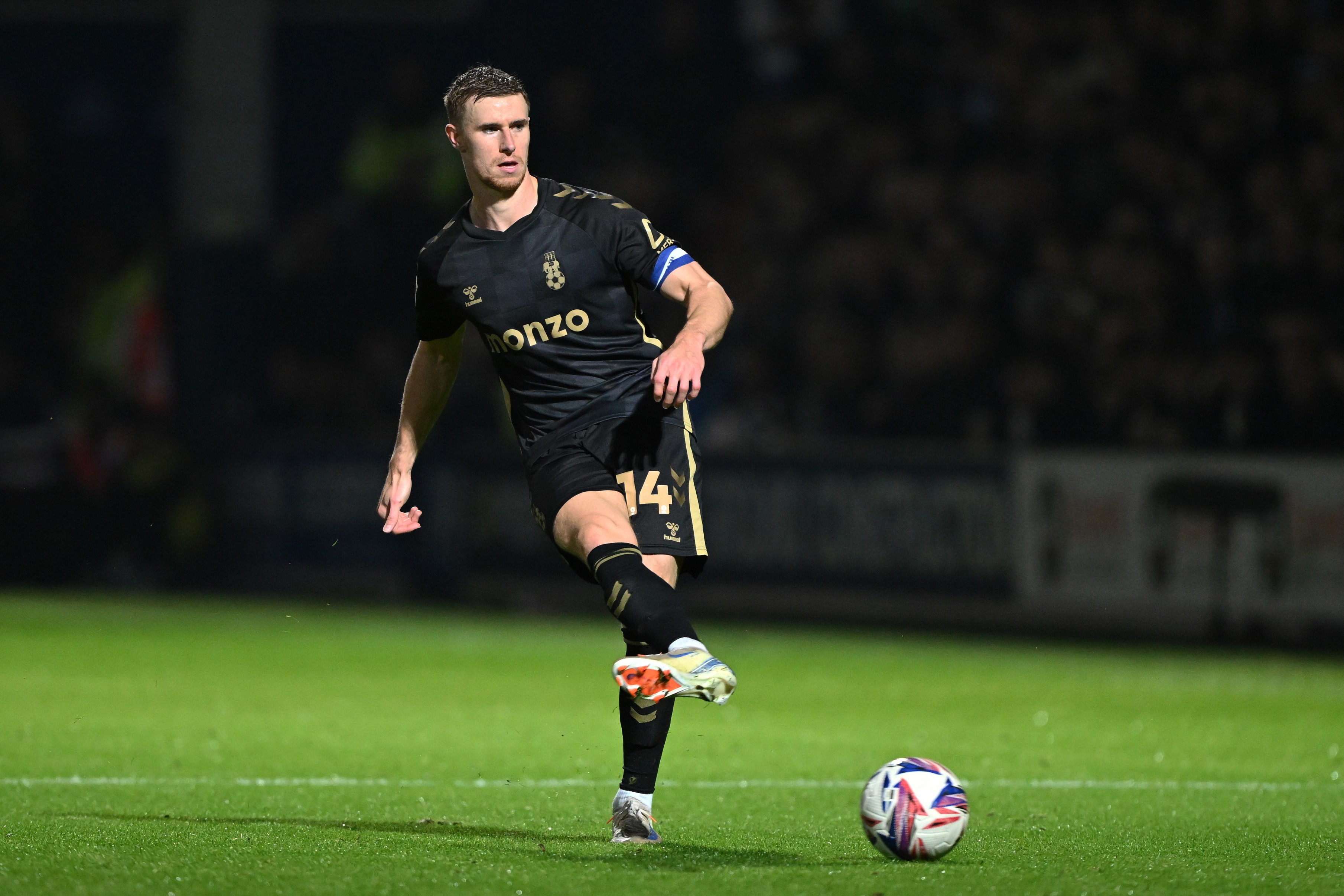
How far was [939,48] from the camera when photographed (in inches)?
624

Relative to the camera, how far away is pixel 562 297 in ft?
19.0

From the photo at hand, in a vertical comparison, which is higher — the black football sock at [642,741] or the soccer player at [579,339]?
the soccer player at [579,339]

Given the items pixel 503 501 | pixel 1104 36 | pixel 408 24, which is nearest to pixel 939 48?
pixel 1104 36

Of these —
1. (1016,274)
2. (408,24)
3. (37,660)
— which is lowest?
(37,660)

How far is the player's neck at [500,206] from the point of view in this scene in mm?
5852

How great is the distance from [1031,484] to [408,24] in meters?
10.6

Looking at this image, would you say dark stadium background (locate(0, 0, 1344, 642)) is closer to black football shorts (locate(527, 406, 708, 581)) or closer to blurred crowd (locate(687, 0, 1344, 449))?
blurred crowd (locate(687, 0, 1344, 449))

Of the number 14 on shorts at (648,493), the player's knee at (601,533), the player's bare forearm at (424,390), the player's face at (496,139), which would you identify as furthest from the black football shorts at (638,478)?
the player's face at (496,139)

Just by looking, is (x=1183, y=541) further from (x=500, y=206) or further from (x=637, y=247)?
(x=500, y=206)

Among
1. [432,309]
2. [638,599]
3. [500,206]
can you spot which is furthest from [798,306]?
[638,599]

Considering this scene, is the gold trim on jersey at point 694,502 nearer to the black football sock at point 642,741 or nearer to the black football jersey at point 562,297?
the black football jersey at point 562,297

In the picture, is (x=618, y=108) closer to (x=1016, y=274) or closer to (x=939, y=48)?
(x=939, y=48)

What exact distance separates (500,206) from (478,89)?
374mm

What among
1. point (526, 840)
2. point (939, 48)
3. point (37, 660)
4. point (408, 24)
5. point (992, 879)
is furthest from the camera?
point (408, 24)
